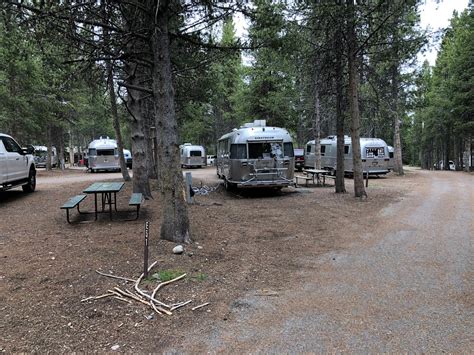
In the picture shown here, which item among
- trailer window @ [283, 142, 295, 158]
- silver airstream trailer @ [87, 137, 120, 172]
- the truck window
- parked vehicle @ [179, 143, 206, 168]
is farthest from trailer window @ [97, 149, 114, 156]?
trailer window @ [283, 142, 295, 158]

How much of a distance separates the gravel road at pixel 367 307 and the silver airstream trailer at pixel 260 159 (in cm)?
703

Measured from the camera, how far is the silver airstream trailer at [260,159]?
13781mm

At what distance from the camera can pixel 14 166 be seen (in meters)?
11.2

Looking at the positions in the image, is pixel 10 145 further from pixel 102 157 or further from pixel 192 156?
pixel 192 156

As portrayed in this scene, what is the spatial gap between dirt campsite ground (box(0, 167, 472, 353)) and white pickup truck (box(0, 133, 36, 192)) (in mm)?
1171

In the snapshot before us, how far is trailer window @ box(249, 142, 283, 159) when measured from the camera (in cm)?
1397

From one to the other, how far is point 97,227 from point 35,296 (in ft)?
10.6

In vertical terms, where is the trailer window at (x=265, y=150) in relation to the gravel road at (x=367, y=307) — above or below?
above

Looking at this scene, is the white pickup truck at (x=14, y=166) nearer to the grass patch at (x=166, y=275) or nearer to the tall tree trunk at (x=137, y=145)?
the tall tree trunk at (x=137, y=145)

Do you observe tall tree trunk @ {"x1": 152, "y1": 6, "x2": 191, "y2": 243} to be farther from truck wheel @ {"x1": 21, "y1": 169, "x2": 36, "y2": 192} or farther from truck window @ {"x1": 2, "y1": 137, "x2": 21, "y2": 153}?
truck wheel @ {"x1": 21, "y1": 169, "x2": 36, "y2": 192}

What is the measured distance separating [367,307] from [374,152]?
20076 millimetres

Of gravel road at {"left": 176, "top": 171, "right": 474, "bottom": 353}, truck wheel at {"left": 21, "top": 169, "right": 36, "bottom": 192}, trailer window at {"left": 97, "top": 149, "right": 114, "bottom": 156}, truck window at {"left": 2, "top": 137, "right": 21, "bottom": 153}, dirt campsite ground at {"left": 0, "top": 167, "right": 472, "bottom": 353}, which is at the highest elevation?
trailer window at {"left": 97, "top": 149, "right": 114, "bottom": 156}

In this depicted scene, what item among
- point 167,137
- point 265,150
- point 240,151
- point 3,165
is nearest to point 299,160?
point 265,150

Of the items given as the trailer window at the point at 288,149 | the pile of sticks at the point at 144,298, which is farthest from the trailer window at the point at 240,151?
the pile of sticks at the point at 144,298
